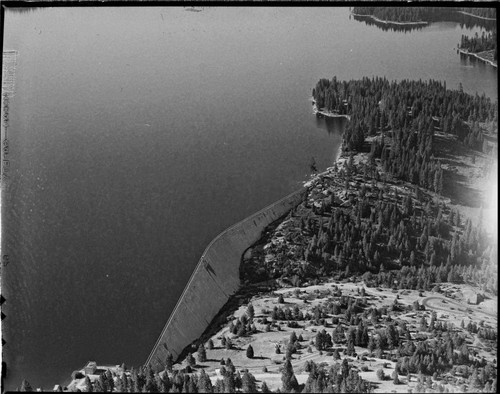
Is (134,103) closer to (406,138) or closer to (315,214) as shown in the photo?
(315,214)

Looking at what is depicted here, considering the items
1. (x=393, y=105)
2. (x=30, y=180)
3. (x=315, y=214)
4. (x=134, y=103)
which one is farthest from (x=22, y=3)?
(x=393, y=105)

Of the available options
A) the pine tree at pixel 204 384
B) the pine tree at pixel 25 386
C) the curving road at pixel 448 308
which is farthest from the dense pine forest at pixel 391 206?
the pine tree at pixel 25 386

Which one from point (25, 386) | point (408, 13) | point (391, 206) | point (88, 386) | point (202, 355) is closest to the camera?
point (88, 386)

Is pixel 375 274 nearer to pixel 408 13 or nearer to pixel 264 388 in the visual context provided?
pixel 264 388

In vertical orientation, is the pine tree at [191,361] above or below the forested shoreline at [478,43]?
below

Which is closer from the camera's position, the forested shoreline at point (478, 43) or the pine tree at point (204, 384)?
the pine tree at point (204, 384)

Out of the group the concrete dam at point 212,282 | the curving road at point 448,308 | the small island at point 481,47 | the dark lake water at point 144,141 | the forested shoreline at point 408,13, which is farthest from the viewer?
the small island at point 481,47

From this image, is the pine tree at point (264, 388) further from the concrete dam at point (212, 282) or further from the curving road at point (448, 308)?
the curving road at point (448, 308)

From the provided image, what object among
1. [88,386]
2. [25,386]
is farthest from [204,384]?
[25,386]
